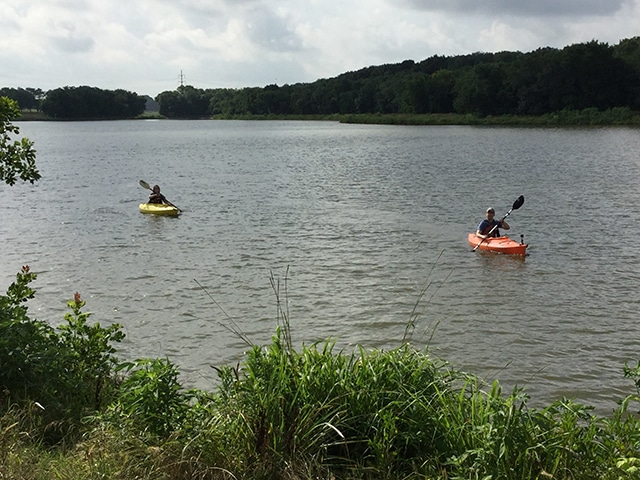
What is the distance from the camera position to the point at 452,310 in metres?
11.7

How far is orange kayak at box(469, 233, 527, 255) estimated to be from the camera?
15.6 meters

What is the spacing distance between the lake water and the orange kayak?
0.87ft

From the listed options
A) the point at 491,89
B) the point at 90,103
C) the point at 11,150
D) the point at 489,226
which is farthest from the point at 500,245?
the point at 90,103

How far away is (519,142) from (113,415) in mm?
55417

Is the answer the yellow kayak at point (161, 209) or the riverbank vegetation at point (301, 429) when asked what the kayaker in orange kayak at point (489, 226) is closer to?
the yellow kayak at point (161, 209)

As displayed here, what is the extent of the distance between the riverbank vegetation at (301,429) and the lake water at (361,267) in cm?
326

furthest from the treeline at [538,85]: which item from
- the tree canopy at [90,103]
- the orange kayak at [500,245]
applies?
the tree canopy at [90,103]

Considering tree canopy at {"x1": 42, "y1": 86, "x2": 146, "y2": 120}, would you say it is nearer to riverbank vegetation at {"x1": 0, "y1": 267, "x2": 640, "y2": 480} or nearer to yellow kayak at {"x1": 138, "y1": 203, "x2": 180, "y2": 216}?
yellow kayak at {"x1": 138, "y1": 203, "x2": 180, "y2": 216}

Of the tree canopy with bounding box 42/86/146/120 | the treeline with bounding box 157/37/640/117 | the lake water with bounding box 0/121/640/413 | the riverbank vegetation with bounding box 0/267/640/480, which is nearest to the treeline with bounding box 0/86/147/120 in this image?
the tree canopy with bounding box 42/86/146/120

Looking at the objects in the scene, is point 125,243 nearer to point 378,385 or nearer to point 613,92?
point 378,385

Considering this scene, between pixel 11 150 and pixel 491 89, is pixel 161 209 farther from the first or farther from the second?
pixel 491 89

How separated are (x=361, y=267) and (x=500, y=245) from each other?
3.50m

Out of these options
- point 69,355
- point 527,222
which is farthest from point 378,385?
point 527,222

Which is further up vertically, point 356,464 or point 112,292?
point 356,464
